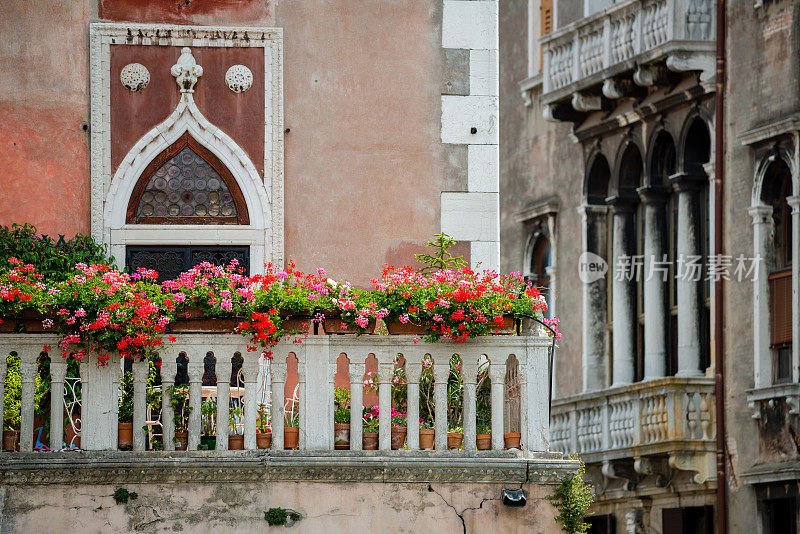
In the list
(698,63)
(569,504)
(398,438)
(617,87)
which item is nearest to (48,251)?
(398,438)

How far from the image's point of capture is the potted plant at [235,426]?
1294cm

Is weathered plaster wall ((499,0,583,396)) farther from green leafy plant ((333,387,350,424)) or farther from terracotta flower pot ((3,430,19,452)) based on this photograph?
terracotta flower pot ((3,430,19,452))

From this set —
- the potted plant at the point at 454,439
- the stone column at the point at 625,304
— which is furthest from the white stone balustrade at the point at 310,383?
the stone column at the point at 625,304

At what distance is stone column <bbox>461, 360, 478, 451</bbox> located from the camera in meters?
13.0

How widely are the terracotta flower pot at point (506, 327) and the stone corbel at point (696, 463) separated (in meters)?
9.53

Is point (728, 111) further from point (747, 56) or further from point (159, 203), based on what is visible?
point (159, 203)

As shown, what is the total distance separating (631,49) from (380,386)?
11.3m

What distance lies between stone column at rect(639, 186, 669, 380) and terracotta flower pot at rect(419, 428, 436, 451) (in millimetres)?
11017

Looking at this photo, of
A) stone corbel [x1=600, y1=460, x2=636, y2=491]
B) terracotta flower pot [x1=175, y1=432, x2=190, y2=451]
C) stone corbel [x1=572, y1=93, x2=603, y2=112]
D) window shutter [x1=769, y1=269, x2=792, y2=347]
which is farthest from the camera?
stone corbel [x1=572, y1=93, x2=603, y2=112]

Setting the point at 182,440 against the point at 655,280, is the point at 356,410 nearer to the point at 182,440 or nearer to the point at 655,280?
the point at 182,440

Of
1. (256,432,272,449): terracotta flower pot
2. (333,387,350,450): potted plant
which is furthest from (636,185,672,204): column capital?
(256,432,272,449): terracotta flower pot

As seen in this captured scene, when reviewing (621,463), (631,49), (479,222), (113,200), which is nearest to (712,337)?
(621,463)

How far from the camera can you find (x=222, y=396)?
42.4 feet

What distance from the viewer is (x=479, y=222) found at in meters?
14.8
